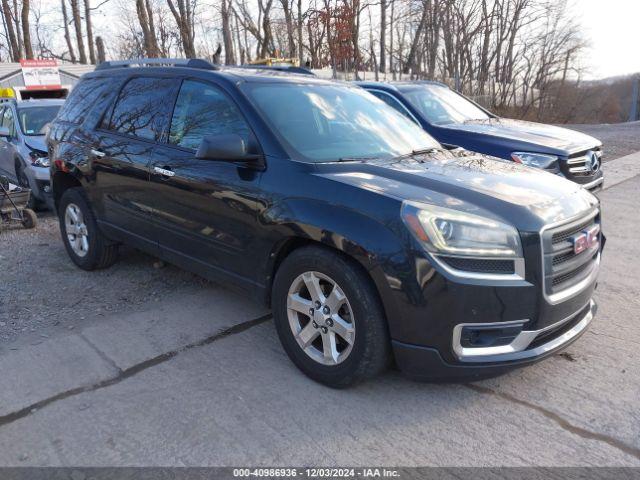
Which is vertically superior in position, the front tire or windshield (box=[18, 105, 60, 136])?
windshield (box=[18, 105, 60, 136])

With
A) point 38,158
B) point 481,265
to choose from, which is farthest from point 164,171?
point 38,158

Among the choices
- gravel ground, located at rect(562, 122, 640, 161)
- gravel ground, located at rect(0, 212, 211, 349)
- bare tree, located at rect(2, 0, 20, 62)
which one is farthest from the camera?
Result: bare tree, located at rect(2, 0, 20, 62)

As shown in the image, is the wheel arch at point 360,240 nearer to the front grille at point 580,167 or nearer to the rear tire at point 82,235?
the rear tire at point 82,235

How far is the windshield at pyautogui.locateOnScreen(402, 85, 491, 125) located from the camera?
753 cm

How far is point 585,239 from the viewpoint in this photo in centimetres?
314

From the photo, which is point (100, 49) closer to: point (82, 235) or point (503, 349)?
point (82, 235)

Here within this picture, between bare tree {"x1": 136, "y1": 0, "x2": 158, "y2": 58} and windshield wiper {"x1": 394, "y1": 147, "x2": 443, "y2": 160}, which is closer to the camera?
windshield wiper {"x1": 394, "y1": 147, "x2": 443, "y2": 160}

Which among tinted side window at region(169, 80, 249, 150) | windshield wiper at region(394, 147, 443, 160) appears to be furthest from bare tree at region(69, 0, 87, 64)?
windshield wiper at region(394, 147, 443, 160)

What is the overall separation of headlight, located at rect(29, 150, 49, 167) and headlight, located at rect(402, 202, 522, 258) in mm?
7191

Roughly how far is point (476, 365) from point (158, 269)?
11.6 ft

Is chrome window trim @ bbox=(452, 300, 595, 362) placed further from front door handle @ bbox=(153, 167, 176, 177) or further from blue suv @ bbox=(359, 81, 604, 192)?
blue suv @ bbox=(359, 81, 604, 192)

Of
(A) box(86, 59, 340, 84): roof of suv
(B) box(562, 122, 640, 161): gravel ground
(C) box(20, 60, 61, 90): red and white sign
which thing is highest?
(C) box(20, 60, 61, 90): red and white sign

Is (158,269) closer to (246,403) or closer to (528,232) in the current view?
(246,403)

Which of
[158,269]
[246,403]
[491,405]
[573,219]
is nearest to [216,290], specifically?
[158,269]
